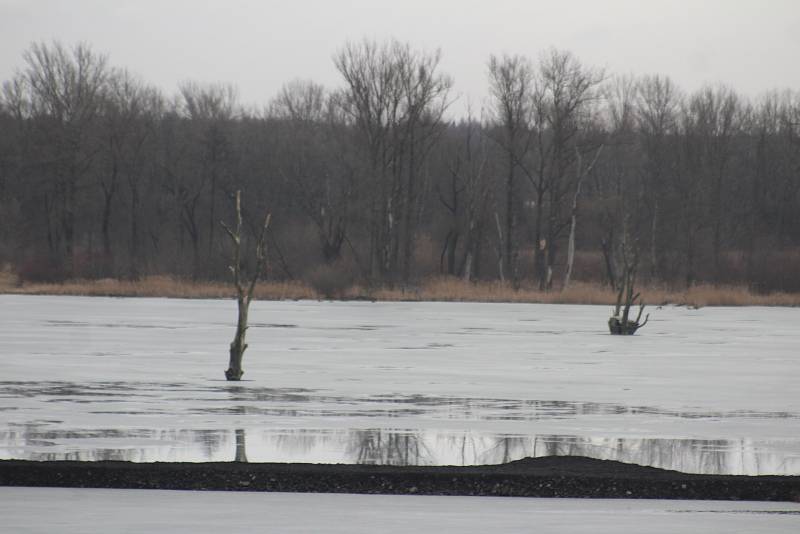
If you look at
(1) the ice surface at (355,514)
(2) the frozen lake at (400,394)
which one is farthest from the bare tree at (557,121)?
(1) the ice surface at (355,514)

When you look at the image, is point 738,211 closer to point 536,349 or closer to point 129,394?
point 536,349

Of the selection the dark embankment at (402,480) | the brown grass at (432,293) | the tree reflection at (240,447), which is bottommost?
the tree reflection at (240,447)

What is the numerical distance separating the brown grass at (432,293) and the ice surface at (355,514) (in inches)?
1444

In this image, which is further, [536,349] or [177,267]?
[177,267]

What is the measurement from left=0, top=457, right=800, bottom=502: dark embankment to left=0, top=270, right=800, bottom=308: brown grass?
35803 millimetres

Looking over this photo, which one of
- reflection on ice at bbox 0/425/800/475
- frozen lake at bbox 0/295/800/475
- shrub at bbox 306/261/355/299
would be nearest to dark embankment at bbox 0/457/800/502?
reflection on ice at bbox 0/425/800/475

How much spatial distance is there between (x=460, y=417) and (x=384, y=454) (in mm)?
2796

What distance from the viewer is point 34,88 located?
6412 centimetres

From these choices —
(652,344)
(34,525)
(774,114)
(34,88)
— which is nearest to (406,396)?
(34,525)

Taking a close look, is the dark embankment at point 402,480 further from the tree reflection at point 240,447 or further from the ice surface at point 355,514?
the tree reflection at point 240,447

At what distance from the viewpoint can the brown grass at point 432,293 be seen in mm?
46688

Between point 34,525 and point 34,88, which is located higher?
point 34,88

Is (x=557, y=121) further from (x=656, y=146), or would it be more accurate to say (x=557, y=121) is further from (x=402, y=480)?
(x=402, y=480)

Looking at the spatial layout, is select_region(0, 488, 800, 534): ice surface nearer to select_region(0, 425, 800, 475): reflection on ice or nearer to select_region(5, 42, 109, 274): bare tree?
select_region(0, 425, 800, 475): reflection on ice
